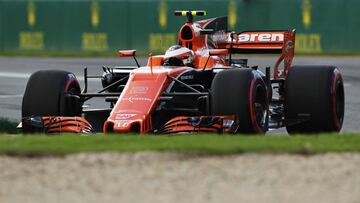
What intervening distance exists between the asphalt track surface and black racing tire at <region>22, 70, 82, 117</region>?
3460 millimetres

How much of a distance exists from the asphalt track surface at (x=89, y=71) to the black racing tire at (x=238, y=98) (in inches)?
144

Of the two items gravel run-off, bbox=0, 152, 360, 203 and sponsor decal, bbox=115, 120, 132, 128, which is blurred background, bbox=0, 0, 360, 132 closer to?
sponsor decal, bbox=115, 120, 132, 128

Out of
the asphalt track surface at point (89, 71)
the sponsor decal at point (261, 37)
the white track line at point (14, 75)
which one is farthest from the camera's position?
the white track line at point (14, 75)

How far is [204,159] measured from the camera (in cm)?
823

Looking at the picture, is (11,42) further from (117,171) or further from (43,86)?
(117,171)

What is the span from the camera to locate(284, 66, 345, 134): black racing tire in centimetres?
1223

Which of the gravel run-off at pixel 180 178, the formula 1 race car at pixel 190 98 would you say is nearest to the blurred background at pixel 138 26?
the formula 1 race car at pixel 190 98

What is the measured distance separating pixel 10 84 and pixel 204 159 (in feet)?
46.5

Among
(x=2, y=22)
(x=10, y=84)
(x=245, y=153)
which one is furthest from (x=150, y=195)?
(x=2, y=22)

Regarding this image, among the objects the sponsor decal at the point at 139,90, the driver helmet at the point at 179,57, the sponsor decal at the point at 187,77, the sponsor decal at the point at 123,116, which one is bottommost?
the sponsor decal at the point at 123,116

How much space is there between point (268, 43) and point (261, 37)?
0.45 feet

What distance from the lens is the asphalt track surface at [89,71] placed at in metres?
16.9

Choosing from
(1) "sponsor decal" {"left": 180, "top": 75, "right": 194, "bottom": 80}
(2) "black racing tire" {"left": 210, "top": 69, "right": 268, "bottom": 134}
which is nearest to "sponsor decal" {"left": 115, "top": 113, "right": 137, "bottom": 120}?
(2) "black racing tire" {"left": 210, "top": 69, "right": 268, "bottom": 134}

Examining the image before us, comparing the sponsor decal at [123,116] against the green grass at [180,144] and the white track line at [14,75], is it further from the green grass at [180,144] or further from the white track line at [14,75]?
the white track line at [14,75]
